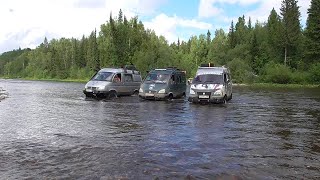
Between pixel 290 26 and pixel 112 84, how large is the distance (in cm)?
6077

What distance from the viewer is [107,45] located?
337 feet

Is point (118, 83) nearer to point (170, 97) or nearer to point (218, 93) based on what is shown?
point (170, 97)

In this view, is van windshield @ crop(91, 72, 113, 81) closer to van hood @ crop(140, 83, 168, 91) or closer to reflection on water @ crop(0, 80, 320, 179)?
van hood @ crop(140, 83, 168, 91)

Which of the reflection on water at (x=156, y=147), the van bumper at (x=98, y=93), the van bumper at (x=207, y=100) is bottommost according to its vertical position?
the reflection on water at (x=156, y=147)

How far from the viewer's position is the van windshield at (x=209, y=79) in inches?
851

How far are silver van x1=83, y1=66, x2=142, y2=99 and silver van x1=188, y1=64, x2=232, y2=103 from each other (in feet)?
19.6

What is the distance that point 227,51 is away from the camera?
99.1 meters

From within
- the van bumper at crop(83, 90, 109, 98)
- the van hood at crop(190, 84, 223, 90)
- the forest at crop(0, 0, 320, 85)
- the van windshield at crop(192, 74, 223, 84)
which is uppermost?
the forest at crop(0, 0, 320, 85)

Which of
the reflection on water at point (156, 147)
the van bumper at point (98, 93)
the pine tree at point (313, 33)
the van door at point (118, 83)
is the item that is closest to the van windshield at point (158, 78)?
the van door at point (118, 83)

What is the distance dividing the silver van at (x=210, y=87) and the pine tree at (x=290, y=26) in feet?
193

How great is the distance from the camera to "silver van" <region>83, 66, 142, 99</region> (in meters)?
24.4

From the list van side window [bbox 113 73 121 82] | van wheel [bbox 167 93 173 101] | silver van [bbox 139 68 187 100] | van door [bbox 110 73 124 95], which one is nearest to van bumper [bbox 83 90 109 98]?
van door [bbox 110 73 124 95]

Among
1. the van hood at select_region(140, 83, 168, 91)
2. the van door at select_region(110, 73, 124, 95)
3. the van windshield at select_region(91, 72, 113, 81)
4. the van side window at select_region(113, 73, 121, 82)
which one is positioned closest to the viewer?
the van hood at select_region(140, 83, 168, 91)

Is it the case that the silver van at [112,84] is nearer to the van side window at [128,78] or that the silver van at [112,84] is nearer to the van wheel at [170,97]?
the van side window at [128,78]
